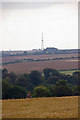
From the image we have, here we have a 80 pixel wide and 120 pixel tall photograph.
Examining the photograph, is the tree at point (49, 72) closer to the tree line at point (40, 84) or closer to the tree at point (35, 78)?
the tree line at point (40, 84)

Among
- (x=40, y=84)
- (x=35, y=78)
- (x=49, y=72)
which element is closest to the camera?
(x=40, y=84)

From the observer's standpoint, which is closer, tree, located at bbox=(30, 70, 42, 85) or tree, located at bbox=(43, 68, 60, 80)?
tree, located at bbox=(30, 70, 42, 85)

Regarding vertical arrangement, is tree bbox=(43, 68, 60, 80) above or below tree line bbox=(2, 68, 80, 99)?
above


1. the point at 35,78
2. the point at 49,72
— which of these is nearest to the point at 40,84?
the point at 35,78

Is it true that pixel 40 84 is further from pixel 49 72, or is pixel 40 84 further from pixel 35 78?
pixel 49 72

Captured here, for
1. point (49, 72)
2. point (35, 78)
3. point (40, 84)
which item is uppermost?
point (49, 72)

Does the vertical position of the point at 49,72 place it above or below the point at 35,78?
above

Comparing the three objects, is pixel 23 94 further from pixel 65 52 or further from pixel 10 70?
pixel 65 52

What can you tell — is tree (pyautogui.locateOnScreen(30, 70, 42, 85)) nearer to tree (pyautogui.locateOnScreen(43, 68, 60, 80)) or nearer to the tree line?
the tree line

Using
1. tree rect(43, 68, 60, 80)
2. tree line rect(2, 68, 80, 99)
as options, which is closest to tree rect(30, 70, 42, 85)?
tree line rect(2, 68, 80, 99)

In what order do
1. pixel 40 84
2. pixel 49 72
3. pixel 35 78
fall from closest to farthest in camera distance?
pixel 40 84 < pixel 35 78 < pixel 49 72
